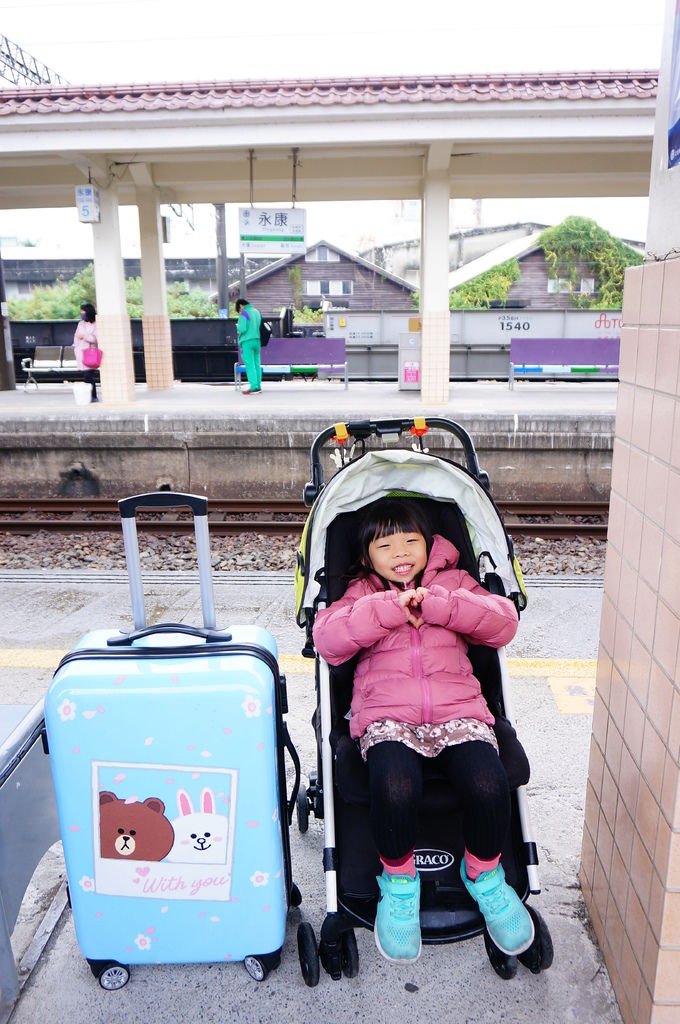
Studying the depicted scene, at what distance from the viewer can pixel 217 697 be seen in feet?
6.25

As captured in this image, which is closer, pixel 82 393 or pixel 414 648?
pixel 414 648

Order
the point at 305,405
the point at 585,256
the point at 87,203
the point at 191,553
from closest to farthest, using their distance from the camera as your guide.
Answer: the point at 191,553
the point at 87,203
the point at 305,405
the point at 585,256

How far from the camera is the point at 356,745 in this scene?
224cm

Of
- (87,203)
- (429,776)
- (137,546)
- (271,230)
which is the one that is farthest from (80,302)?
(429,776)

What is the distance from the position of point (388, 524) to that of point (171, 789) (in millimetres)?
1048

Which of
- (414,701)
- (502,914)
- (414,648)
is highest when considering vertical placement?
(414,648)

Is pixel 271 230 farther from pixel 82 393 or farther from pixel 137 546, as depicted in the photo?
pixel 137 546

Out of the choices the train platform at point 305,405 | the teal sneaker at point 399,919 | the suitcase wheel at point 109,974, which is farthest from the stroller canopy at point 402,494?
the train platform at point 305,405

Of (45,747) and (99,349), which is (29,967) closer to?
(45,747)

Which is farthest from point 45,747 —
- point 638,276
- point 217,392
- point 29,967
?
point 217,392

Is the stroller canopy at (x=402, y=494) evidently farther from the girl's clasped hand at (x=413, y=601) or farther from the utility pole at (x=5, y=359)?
the utility pole at (x=5, y=359)

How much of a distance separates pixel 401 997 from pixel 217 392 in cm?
1228

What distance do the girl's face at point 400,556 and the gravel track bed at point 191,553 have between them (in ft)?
12.3

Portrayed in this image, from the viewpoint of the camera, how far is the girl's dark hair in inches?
95.4
